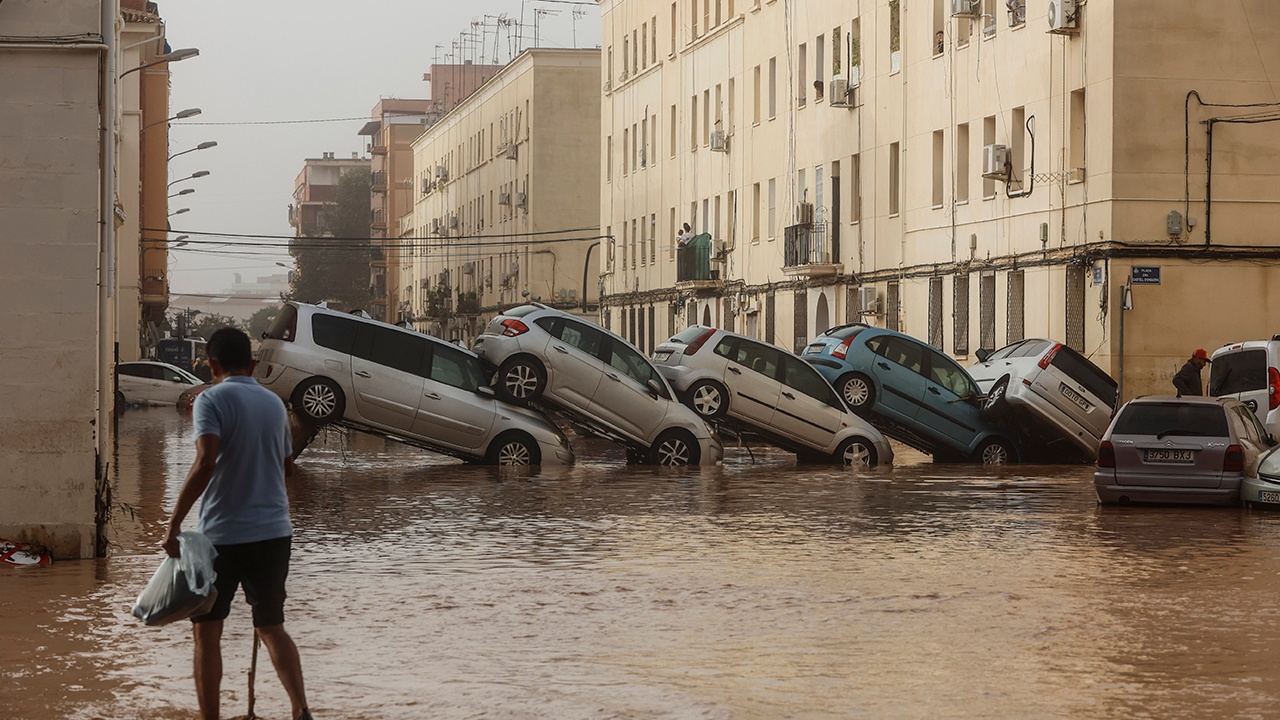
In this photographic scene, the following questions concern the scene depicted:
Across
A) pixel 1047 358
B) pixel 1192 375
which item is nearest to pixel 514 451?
A: pixel 1047 358

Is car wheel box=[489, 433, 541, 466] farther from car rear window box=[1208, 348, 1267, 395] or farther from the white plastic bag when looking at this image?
the white plastic bag

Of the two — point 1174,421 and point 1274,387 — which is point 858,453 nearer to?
point 1274,387

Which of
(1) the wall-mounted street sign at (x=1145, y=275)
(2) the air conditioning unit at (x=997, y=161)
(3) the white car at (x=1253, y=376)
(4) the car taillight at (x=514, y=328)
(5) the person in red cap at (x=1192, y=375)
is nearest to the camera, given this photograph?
(4) the car taillight at (x=514, y=328)

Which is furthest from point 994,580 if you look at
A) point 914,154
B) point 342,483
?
point 914,154

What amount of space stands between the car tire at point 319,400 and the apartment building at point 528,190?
4840cm

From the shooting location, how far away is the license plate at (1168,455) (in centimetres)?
1986

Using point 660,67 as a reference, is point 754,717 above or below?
below

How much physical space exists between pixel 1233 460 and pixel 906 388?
9.08 m

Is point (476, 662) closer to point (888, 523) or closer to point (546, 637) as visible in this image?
point (546, 637)

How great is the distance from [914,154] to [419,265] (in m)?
84.8

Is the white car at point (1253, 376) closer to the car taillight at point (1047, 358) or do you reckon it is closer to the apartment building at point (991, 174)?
the car taillight at point (1047, 358)

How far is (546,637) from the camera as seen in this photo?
10547mm

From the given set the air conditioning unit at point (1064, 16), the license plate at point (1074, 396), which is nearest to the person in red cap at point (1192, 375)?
the license plate at point (1074, 396)

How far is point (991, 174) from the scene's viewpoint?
3700 centimetres
